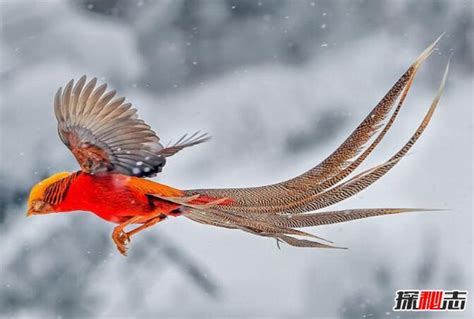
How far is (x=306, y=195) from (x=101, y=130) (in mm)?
502

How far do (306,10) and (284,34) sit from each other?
84 millimetres

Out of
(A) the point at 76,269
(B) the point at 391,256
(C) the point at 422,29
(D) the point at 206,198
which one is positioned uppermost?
(C) the point at 422,29

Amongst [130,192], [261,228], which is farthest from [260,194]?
[130,192]

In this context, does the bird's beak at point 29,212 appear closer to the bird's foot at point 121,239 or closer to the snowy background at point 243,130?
the snowy background at point 243,130

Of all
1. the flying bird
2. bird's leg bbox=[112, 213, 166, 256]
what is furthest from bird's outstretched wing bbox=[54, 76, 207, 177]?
bird's leg bbox=[112, 213, 166, 256]

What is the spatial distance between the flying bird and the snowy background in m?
0.07

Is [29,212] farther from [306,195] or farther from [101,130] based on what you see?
[306,195]

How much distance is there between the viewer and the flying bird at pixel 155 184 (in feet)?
5.57

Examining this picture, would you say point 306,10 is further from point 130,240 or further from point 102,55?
point 130,240

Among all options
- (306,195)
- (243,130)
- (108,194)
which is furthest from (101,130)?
(306,195)

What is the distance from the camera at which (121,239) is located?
6.01 ft

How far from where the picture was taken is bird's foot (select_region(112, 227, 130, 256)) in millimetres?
1812

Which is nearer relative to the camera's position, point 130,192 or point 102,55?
point 130,192

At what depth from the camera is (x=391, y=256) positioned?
6.23 feet
